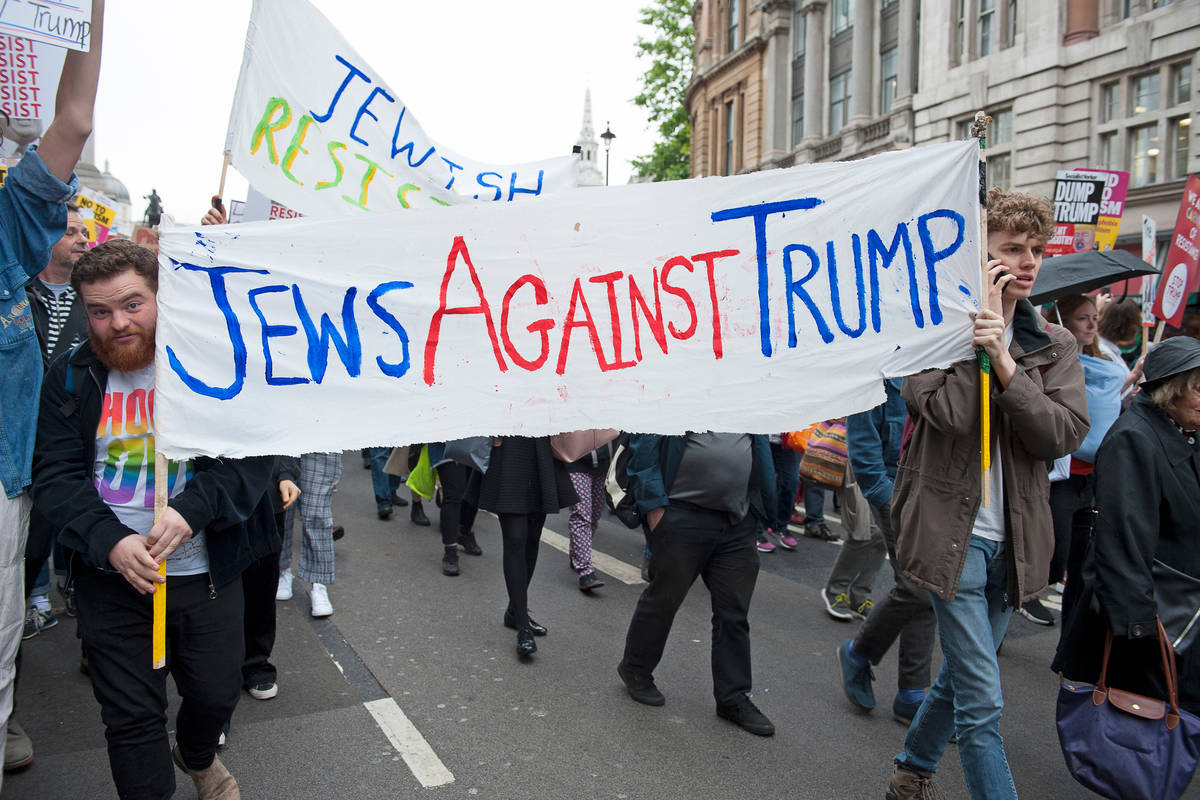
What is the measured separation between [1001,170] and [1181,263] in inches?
555

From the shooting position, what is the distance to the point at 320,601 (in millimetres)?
5445

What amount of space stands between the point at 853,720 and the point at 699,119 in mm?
37671

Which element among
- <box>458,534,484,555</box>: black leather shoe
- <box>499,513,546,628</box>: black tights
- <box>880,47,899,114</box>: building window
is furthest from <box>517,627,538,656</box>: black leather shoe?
<box>880,47,899,114</box>: building window

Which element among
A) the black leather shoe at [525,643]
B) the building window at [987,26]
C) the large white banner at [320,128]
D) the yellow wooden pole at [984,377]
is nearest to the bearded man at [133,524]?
the large white banner at [320,128]

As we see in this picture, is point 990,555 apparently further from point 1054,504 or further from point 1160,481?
point 1054,504

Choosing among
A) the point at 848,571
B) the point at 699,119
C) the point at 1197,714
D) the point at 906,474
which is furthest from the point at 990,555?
the point at 699,119

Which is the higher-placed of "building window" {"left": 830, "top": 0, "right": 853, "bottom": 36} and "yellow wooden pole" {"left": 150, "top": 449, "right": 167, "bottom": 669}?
"building window" {"left": 830, "top": 0, "right": 853, "bottom": 36}

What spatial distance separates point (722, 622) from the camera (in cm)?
413

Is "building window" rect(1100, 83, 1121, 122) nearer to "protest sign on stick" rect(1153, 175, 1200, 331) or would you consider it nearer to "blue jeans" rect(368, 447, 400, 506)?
"protest sign on stick" rect(1153, 175, 1200, 331)

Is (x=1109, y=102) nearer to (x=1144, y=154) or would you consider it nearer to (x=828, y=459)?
(x=1144, y=154)

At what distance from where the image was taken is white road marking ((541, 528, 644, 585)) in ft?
22.2

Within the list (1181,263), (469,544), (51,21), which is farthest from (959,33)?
(51,21)

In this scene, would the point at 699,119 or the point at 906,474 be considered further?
the point at 699,119

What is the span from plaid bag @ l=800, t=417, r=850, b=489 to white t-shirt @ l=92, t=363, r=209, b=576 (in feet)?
13.2
